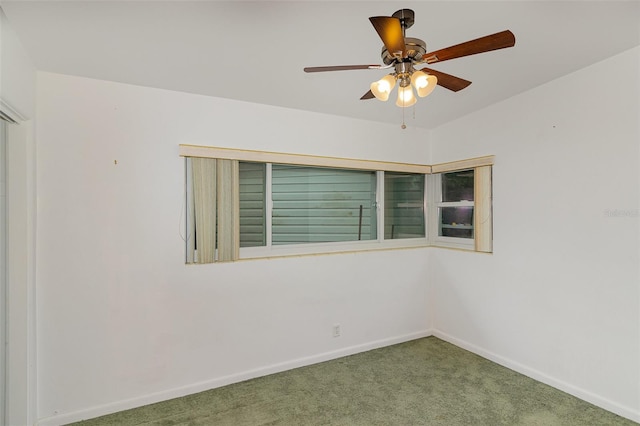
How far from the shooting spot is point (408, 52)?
5.07 ft

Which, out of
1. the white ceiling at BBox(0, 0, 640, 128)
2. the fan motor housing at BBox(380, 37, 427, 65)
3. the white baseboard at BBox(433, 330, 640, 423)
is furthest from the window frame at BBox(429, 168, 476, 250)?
the fan motor housing at BBox(380, 37, 427, 65)

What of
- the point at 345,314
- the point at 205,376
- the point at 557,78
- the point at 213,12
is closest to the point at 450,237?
the point at 345,314

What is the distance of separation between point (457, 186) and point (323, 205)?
1.55 meters

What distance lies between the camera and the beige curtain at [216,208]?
2.71 meters

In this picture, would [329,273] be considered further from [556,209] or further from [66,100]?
[66,100]

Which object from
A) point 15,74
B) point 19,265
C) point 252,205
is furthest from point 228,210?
point 15,74

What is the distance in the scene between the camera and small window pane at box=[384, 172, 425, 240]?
388 cm

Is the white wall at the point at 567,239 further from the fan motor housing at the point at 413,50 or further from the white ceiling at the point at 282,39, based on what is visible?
the fan motor housing at the point at 413,50

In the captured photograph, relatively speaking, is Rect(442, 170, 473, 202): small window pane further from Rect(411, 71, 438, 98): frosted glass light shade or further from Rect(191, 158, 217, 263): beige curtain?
Rect(191, 158, 217, 263): beige curtain

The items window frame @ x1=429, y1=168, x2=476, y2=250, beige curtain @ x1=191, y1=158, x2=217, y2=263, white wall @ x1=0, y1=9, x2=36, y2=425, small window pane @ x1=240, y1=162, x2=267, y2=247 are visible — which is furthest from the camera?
window frame @ x1=429, y1=168, x2=476, y2=250

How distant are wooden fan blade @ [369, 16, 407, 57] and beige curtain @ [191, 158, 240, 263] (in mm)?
1758

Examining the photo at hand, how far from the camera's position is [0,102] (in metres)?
1.79

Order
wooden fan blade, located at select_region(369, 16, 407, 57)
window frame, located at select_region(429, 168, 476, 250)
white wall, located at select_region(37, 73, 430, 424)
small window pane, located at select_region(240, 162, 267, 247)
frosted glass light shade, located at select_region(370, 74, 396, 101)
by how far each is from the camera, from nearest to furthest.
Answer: wooden fan blade, located at select_region(369, 16, 407, 57) < frosted glass light shade, located at select_region(370, 74, 396, 101) < white wall, located at select_region(37, 73, 430, 424) < small window pane, located at select_region(240, 162, 267, 247) < window frame, located at select_region(429, 168, 476, 250)

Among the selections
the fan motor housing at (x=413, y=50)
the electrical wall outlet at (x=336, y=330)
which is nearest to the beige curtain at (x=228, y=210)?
the electrical wall outlet at (x=336, y=330)
